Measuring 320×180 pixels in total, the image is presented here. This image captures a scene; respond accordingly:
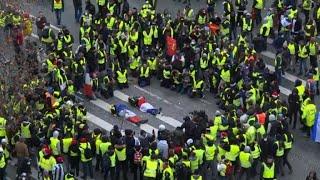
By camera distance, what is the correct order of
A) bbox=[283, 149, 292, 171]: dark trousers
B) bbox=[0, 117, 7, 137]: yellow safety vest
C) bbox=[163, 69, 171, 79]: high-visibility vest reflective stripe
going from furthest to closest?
bbox=[163, 69, 171, 79]: high-visibility vest reflective stripe
bbox=[0, 117, 7, 137]: yellow safety vest
bbox=[283, 149, 292, 171]: dark trousers

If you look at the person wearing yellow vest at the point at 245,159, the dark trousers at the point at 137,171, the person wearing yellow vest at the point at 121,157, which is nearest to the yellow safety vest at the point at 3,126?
the person wearing yellow vest at the point at 121,157

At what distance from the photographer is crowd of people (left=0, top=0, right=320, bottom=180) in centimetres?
2580

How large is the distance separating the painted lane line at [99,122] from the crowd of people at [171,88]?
3.26 ft

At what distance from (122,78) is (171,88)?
189 cm

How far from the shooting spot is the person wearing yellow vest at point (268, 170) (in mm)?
25156

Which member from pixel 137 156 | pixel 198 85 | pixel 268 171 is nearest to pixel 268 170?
pixel 268 171

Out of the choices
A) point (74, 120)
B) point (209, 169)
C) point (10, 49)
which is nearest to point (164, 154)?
point (209, 169)

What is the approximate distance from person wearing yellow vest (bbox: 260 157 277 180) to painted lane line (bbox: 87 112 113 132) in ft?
21.2

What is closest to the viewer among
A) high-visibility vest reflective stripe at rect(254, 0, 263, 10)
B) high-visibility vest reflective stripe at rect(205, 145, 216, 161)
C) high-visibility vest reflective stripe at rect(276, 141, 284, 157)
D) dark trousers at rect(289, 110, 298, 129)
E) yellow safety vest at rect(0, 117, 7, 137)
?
high-visibility vest reflective stripe at rect(205, 145, 216, 161)

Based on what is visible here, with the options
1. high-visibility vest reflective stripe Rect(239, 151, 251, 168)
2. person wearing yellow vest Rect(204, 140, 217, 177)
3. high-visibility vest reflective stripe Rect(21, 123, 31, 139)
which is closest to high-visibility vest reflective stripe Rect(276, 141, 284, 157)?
high-visibility vest reflective stripe Rect(239, 151, 251, 168)

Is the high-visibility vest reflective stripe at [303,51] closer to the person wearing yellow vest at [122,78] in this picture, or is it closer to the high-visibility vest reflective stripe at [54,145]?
the person wearing yellow vest at [122,78]

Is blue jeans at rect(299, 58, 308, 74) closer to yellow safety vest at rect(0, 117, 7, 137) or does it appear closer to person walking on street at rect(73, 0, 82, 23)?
person walking on street at rect(73, 0, 82, 23)

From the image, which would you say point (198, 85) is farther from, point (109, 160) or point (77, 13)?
point (77, 13)

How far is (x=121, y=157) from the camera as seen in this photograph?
25.9 metres
